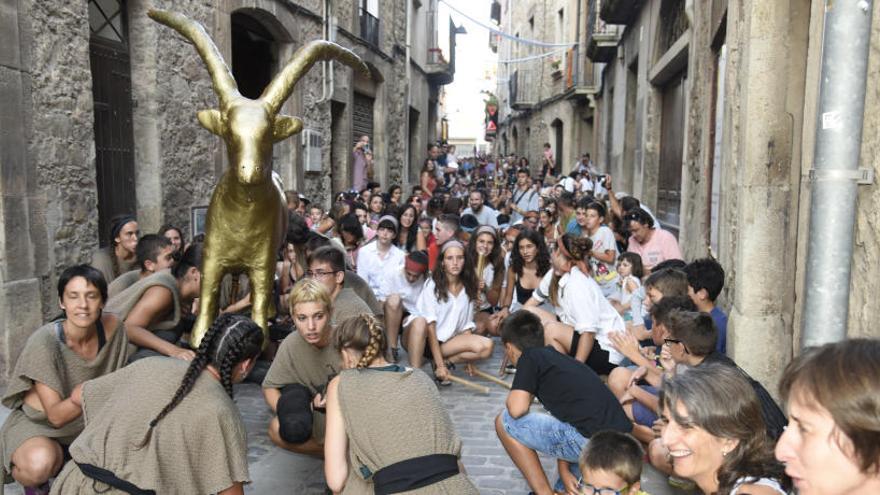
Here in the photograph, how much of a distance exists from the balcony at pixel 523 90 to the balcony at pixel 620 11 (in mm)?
17417

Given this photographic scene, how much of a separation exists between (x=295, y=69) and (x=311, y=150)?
6934 millimetres

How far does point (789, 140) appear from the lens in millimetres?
5027

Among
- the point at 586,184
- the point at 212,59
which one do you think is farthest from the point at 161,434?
the point at 586,184

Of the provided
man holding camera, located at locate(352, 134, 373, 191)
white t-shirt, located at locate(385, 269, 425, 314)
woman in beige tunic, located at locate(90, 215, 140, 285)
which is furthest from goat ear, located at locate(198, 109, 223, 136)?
man holding camera, located at locate(352, 134, 373, 191)

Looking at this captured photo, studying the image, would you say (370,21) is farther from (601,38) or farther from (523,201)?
(523,201)

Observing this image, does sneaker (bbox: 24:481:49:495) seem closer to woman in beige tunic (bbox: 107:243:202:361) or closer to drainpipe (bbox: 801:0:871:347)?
woman in beige tunic (bbox: 107:243:202:361)

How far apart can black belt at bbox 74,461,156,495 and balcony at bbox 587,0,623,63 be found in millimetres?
14181

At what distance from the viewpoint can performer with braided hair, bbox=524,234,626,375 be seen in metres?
5.11

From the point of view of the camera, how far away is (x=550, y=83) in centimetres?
2759

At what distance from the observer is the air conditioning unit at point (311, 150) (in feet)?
36.1

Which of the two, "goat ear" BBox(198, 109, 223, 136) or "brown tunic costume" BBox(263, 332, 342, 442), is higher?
"goat ear" BBox(198, 109, 223, 136)

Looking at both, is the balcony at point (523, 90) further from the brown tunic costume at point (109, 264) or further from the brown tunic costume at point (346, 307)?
the brown tunic costume at point (346, 307)

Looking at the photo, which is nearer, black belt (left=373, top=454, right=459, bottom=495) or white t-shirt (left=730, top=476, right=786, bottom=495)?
white t-shirt (left=730, top=476, right=786, bottom=495)

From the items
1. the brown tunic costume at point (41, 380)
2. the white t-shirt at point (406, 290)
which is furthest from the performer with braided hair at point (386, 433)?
the white t-shirt at point (406, 290)
